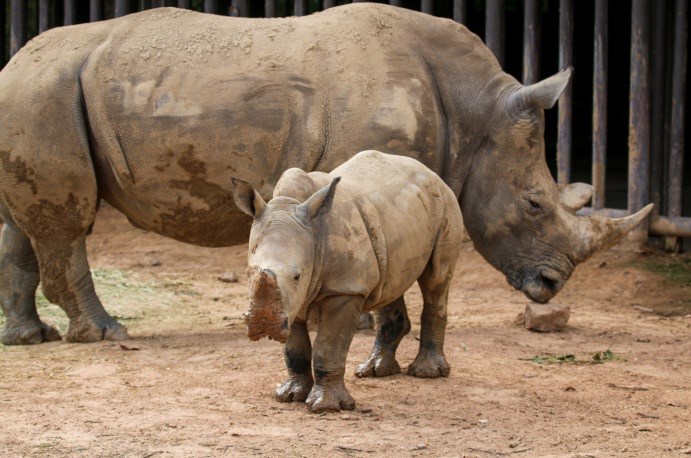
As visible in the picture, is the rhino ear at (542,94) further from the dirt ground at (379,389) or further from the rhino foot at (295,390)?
the rhino foot at (295,390)

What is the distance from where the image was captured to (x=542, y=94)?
7.62m

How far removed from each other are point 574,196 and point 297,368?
2.89 m

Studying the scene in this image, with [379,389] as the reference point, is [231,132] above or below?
above

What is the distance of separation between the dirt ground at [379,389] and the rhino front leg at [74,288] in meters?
0.16

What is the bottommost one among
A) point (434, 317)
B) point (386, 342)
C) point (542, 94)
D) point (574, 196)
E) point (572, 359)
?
point (572, 359)

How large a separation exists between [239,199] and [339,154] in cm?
217

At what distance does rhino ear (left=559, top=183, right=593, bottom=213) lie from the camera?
7.85 m

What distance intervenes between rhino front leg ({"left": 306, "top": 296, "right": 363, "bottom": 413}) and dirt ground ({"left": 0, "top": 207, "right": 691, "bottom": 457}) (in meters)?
0.07

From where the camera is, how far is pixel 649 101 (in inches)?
402

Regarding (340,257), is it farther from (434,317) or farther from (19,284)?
(19,284)

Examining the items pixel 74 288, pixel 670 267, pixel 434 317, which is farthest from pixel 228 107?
pixel 670 267

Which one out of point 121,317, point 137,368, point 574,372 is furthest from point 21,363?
point 574,372

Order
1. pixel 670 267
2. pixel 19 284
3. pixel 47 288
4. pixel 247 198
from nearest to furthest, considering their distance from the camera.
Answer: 1. pixel 247 198
2. pixel 47 288
3. pixel 19 284
4. pixel 670 267

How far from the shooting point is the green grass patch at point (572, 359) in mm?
6992
